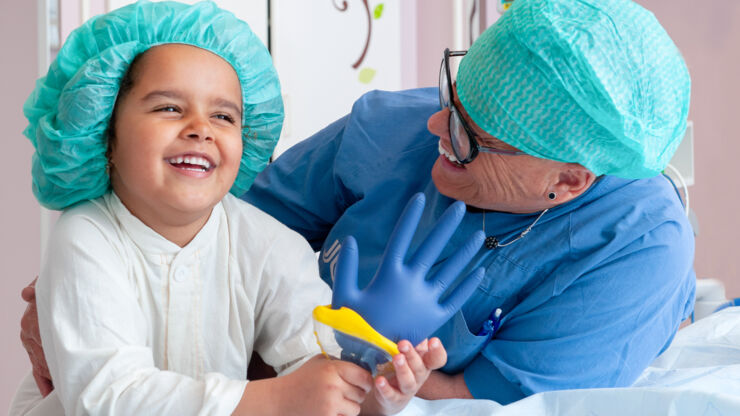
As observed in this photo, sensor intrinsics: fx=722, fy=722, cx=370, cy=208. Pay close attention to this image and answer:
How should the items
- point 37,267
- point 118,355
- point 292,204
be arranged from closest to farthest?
point 118,355 < point 292,204 < point 37,267

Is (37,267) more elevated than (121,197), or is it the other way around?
(121,197)

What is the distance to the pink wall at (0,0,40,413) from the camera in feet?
7.57

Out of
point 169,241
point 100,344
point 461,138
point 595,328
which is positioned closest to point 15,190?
point 169,241

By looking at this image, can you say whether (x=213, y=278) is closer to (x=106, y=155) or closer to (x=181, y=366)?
(x=181, y=366)

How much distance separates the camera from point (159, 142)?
1.12m

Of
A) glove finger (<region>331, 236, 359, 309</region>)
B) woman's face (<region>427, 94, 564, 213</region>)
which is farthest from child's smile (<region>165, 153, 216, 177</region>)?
woman's face (<region>427, 94, 564, 213</region>)

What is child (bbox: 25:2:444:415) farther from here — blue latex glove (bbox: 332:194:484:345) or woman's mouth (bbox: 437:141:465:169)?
woman's mouth (bbox: 437:141:465:169)

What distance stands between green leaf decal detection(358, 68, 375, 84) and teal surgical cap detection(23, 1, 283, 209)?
212 centimetres

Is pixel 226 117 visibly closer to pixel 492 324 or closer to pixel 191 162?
pixel 191 162

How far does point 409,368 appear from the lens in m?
0.94

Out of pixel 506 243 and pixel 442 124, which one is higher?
pixel 442 124

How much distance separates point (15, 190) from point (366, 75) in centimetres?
162

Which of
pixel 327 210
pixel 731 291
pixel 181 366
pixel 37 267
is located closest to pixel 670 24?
pixel 731 291

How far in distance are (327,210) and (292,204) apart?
0.08 meters
